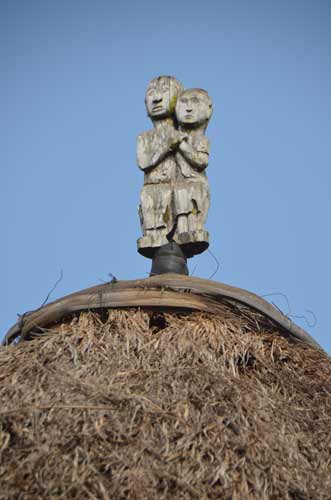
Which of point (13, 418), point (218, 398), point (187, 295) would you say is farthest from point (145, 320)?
point (13, 418)

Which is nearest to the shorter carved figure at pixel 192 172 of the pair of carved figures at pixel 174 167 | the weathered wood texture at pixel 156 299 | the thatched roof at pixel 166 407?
the pair of carved figures at pixel 174 167

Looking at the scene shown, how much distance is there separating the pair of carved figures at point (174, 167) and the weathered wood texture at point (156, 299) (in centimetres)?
59

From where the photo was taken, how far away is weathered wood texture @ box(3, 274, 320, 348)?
6805 millimetres

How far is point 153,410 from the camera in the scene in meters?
5.80

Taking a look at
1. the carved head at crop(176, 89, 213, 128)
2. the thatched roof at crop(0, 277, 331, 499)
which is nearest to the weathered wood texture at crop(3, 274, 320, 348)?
the thatched roof at crop(0, 277, 331, 499)

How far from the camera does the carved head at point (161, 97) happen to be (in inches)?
319

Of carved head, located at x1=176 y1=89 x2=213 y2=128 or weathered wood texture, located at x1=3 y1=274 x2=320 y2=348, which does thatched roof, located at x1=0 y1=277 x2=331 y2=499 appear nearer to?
weathered wood texture, located at x1=3 y1=274 x2=320 y2=348

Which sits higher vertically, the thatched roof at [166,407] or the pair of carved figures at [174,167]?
the pair of carved figures at [174,167]

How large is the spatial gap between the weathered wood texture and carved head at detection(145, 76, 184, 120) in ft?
5.25

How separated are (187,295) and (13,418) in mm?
1627

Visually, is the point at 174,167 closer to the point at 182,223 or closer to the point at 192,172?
the point at 192,172

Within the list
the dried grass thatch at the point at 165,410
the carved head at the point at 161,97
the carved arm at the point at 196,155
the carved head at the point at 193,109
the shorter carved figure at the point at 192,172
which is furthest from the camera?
the carved head at the point at 161,97

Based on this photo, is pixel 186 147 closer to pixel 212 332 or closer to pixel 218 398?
pixel 212 332

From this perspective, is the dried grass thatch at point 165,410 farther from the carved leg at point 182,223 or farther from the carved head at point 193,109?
the carved head at point 193,109
